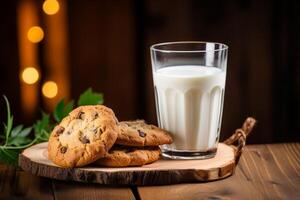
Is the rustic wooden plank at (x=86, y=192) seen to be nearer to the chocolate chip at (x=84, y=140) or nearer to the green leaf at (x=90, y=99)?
the chocolate chip at (x=84, y=140)

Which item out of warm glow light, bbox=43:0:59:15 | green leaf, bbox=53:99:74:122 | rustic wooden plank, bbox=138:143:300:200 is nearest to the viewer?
rustic wooden plank, bbox=138:143:300:200

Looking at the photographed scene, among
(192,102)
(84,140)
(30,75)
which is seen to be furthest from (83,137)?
(30,75)

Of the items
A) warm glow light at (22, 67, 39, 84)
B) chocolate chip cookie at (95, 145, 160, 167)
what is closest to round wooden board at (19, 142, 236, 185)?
chocolate chip cookie at (95, 145, 160, 167)

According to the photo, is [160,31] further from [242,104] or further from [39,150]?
[39,150]

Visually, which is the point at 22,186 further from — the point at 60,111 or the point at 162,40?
the point at 162,40

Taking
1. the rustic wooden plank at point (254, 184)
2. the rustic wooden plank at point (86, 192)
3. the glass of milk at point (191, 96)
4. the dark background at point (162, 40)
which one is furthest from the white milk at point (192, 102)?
the dark background at point (162, 40)

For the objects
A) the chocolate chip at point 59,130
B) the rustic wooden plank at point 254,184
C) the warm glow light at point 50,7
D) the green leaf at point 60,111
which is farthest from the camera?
the warm glow light at point 50,7

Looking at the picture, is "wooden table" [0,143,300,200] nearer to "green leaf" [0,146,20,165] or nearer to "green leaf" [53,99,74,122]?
"green leaf" [0,146,20,165]
